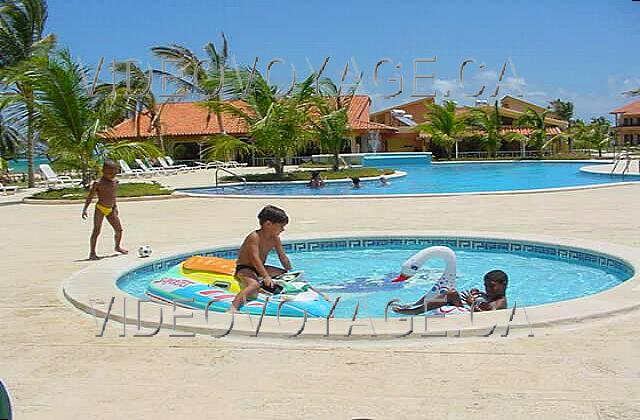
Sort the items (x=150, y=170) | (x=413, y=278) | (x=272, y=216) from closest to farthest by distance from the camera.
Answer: (x=272, y=216), (x=413, y=278), (x=150, y=170)

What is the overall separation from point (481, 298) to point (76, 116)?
16786mm

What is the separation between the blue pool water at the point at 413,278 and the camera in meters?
8.33

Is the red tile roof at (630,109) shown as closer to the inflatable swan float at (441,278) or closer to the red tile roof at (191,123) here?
the red tile roof at (191,123)

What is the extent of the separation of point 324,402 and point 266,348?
3.84ft

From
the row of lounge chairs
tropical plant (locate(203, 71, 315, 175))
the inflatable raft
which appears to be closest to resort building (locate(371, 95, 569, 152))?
the row of lounge chairs

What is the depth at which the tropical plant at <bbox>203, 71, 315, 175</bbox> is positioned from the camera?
26203 millimetres

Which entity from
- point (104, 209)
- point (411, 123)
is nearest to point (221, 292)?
point (104, 209)

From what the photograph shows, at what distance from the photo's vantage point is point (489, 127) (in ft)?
151

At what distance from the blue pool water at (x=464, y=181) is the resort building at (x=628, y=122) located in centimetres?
3973

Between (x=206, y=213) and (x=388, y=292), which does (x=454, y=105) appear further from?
(x=388, y=292)

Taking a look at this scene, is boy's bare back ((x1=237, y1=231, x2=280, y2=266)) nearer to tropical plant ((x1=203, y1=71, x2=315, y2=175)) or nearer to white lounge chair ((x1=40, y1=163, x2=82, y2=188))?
white lounge chair ((x1=40, y1=163, x2=82, y2=188))

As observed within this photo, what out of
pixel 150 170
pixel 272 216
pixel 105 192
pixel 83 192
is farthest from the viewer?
pixel 150 170

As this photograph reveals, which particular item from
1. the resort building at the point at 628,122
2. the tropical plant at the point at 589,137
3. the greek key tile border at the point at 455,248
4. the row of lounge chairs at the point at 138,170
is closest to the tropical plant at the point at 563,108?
the resort building at the point at 628,122

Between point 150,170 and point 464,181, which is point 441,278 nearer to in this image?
point 464,181
